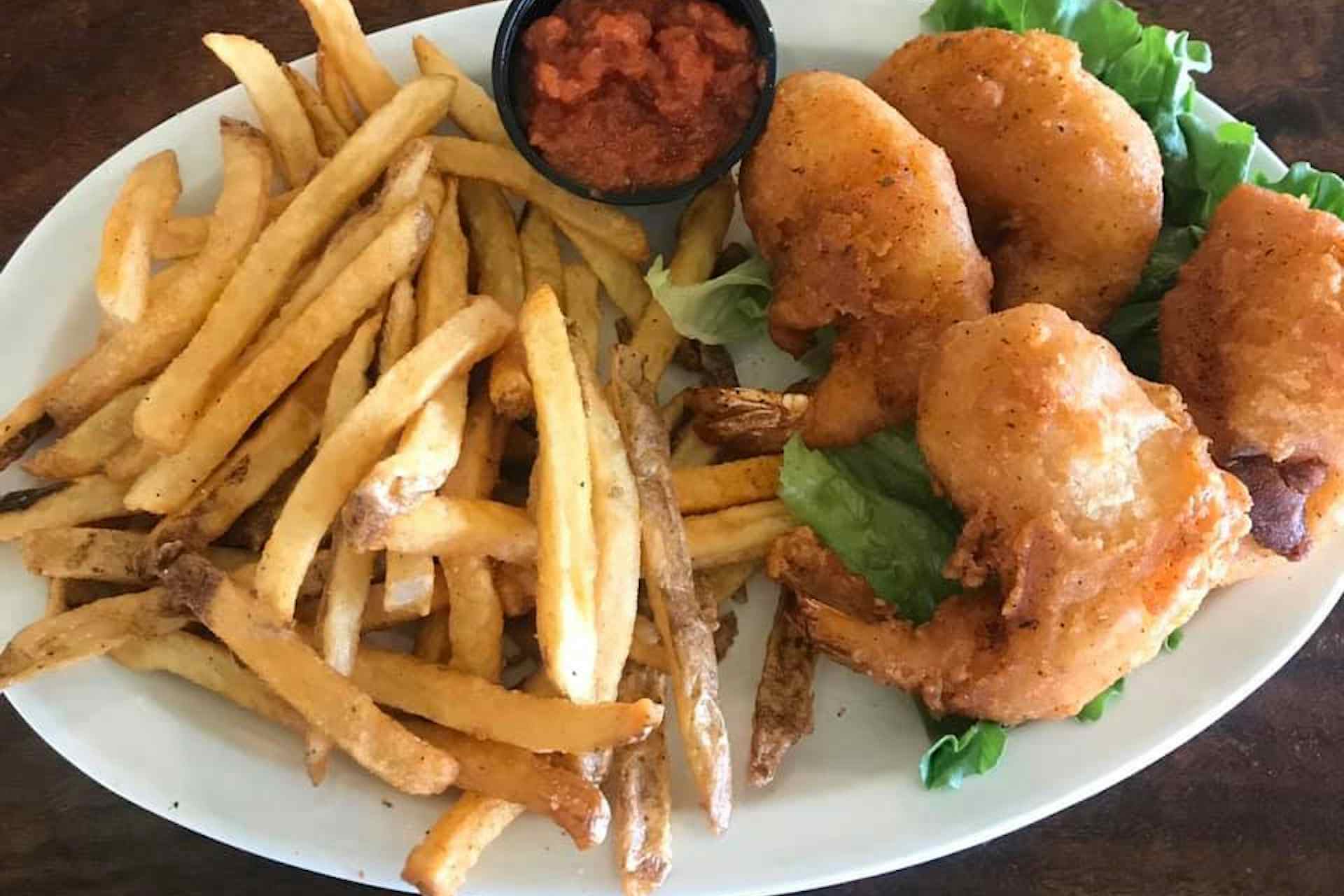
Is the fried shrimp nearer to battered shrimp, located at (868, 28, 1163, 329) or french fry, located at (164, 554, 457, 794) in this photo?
battered shrimp, located at (868, 28, 1163, 329)

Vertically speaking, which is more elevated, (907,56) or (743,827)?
(907,56)

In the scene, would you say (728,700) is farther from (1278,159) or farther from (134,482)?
(1278,159)

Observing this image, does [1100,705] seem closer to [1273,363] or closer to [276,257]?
[1273,363]

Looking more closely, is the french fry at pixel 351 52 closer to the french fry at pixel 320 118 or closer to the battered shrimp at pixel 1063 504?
the french fry at pixel 320 118

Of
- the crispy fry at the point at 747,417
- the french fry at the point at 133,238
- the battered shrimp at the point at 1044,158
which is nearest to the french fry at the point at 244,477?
the french fry at the point at 133,238

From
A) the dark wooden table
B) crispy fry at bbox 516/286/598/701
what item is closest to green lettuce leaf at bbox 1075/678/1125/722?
the dark wooden table

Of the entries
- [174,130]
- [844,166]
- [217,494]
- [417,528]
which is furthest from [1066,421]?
[174,130]

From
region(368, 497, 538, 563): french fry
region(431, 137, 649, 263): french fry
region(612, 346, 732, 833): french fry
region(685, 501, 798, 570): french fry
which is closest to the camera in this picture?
region(368, 497, 538, 563): french fry
